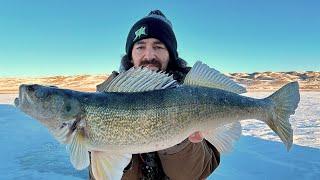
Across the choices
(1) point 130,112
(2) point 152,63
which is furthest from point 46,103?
(2) point 152,63

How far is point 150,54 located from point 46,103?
1.23m

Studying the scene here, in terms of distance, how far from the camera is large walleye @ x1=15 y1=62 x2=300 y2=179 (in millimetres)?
1928

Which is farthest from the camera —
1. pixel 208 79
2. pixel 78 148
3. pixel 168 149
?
pixel 168 149

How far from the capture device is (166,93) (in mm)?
2033

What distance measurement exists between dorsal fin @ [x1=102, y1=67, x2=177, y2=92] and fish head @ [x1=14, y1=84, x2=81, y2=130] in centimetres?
21

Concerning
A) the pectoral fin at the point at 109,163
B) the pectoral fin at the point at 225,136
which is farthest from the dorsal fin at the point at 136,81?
the pectoral fin at the point at 225,136

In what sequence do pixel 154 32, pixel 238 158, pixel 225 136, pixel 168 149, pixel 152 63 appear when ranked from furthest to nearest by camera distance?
pixel 238 158 < pixel 154 32 < pixel 152 63 < pixel 168 149 < pixel 225 136

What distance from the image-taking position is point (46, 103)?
195cm

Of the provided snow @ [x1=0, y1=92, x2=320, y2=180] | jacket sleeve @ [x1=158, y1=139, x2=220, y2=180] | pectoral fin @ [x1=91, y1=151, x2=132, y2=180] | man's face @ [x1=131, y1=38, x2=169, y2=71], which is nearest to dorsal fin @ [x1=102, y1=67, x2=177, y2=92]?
pectoral fin @ [x1=91, y1=151, x2=132, y2=180]

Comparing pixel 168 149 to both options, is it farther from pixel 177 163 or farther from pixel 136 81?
pixel 136 81

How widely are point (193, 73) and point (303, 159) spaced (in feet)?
13.0

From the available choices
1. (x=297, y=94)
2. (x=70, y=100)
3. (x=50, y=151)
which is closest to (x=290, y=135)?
(x=297, y=94)

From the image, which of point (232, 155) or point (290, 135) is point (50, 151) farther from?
point (290, 135)

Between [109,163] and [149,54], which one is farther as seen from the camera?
[149,54]
